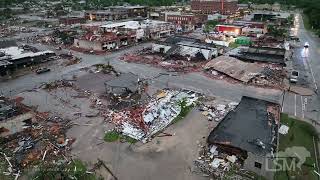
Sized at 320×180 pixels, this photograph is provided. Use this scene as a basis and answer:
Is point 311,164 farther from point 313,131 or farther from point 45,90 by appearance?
point 45,90

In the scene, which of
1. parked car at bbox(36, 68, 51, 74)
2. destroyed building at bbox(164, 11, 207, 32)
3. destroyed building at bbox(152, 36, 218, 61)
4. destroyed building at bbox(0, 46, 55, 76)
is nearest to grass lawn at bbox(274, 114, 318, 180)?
destroyed building at bbox(152, 36, 218, 61)

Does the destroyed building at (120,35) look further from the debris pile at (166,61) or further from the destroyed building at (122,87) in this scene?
the destroyed building at (122,87)

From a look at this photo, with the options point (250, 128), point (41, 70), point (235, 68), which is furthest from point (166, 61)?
point (250, 128)

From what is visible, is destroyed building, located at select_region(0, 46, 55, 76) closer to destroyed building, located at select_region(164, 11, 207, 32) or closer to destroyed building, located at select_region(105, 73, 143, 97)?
destroyed building, located at select_region(105, 73, 143, 97)

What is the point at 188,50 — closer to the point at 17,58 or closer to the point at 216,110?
the point at 216,110

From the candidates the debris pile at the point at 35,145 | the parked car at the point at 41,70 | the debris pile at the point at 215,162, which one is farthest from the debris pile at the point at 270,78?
the parked car at the point at 41,70

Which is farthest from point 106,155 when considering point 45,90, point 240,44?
point 240,44
